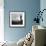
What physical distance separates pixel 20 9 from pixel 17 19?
443 mm

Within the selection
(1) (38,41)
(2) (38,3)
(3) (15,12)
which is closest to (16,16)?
(3) (15,12)

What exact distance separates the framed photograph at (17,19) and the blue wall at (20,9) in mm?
168

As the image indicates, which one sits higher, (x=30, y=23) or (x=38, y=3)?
(x=38, y=3)

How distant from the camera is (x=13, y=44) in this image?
4172 millimetres

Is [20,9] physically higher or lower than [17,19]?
higher

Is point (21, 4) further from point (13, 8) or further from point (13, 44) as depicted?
point (13, 44)

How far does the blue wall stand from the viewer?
5.87 m

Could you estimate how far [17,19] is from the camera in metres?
5.91

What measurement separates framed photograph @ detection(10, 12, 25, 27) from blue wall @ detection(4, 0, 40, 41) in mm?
168

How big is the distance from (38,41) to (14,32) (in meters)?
3.23

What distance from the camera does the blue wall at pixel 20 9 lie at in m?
5.87

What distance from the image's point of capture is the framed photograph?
5883mm

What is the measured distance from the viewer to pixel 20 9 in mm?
5891

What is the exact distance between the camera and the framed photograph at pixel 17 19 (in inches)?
232
